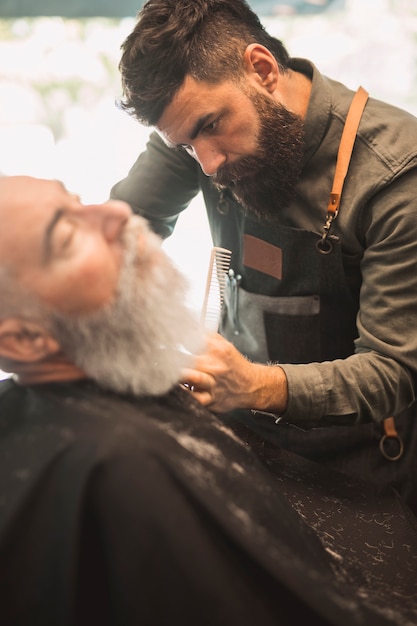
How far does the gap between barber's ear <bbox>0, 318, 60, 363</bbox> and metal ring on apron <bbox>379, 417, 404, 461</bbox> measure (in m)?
0.94

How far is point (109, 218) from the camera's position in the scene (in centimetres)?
99

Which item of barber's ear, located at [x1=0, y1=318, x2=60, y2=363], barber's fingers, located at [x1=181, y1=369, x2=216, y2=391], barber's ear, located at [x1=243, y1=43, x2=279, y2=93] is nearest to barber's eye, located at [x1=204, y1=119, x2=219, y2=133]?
barber's ear, located at [x1=243, y1=43, x2=279, y2=93]

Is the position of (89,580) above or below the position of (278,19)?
below

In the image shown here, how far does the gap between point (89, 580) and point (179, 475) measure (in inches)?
7.7

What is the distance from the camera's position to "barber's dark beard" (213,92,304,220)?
1.42 meters

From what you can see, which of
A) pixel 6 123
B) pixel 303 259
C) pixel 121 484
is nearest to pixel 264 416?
pixel 303 259

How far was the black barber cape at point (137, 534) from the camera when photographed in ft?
2.77

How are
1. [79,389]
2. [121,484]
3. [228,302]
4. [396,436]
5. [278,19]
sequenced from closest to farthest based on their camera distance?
[121,484] → [79,389] → [396,436] → [228,302] → [278,19]

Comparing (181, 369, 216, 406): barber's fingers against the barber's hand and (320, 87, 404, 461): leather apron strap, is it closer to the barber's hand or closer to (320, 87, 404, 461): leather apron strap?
the barber's hand

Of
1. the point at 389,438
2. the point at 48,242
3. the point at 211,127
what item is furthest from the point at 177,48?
the point at 389,438

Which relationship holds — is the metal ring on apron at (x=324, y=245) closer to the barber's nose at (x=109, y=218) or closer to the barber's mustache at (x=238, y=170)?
the barber's mustache at (x=238, y=170)

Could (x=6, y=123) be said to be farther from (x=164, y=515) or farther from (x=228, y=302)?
(x=164, y=515)

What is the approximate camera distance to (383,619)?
0.94 m

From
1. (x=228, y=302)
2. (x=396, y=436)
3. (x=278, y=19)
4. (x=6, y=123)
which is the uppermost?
(x=278, y=19)
